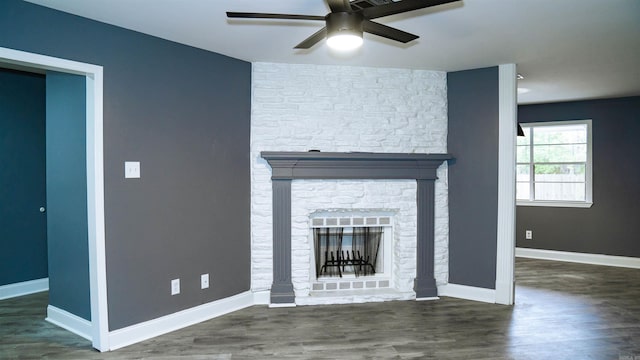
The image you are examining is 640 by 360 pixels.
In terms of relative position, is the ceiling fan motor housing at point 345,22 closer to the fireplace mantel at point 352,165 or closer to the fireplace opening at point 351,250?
the fireplace mantel at point 352,165

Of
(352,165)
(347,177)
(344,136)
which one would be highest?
(344,136)

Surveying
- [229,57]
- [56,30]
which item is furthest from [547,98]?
[56,30]

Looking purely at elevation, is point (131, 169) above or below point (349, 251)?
above

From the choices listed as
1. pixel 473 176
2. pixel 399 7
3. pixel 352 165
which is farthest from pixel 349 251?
pixel 399 7

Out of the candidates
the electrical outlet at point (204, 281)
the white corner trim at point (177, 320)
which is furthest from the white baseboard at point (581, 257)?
the electrical outlet at point (204, 281)

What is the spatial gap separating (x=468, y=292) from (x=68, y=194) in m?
3.83

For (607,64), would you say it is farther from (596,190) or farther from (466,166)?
(596,190)

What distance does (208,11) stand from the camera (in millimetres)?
2686

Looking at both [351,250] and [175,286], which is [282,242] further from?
[175,286]

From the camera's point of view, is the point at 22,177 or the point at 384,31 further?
the point at 22,177

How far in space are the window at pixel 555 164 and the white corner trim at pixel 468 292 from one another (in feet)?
9.21

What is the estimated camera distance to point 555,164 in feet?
20.2

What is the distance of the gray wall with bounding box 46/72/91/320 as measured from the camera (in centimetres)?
315

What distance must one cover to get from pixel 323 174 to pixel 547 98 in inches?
151
